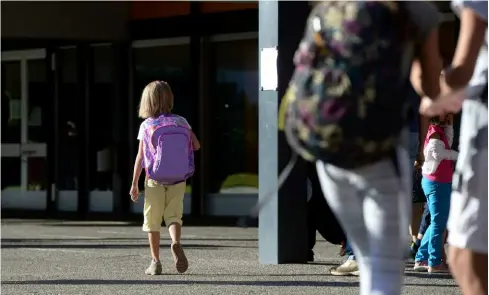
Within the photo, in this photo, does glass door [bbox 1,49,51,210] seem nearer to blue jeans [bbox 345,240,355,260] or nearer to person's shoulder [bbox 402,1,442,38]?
blue jeans [bbox 345,240,355,260]

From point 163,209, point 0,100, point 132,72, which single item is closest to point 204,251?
point 163,209

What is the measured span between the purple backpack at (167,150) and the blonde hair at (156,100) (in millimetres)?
62

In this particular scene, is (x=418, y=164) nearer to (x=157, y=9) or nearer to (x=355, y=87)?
(x=355, y=87)

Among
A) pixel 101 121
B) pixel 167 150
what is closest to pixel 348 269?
pixel 167 150

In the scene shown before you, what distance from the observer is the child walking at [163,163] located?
31.1ft

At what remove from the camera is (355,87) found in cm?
402

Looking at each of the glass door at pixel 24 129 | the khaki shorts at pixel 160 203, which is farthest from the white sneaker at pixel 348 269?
the glass door at pixel 24 129

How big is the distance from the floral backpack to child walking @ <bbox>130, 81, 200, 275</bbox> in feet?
17.8

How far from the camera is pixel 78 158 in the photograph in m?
19.8

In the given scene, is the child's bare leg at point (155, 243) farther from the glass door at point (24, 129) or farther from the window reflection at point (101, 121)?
the glass door at point (24, 129)

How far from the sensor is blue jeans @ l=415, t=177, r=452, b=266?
9086mm

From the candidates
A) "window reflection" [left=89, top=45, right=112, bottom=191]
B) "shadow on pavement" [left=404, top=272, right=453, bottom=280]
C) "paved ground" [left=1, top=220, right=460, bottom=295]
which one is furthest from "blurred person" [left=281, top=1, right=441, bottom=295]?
"window reflection" [left=89, top=45, right=112, bottom=191]

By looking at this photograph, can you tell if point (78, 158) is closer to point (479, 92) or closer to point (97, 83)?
point (97, 83)

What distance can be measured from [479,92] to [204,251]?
7808mm
